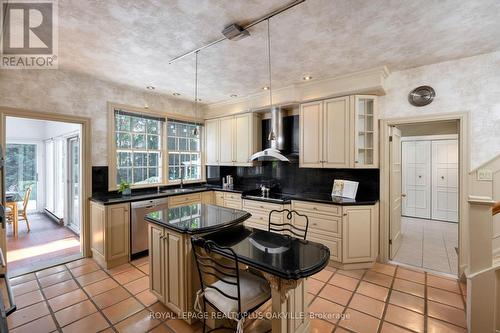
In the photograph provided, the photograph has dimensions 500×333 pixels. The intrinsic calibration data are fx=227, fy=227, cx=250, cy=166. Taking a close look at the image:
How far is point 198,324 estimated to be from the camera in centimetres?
208

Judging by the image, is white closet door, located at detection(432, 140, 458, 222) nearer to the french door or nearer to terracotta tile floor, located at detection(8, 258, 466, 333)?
terracotta tile floor, located at detection(8, 258, 466, 333)

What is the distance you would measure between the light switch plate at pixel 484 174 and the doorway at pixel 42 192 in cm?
538

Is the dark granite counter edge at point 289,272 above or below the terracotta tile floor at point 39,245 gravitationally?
above

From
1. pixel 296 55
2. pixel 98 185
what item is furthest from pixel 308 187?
pixel 98 185

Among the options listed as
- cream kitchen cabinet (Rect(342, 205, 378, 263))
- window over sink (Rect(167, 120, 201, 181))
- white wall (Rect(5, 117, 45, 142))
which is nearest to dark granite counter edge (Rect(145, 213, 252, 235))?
cream kitchen cabinet (Rect(342, 205, 378, 263))

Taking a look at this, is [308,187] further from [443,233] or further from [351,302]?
[443,233]

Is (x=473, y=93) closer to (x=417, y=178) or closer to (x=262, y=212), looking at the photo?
(x=262, y=212)

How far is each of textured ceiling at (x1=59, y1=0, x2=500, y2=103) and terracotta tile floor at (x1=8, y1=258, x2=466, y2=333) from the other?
9.05 feet

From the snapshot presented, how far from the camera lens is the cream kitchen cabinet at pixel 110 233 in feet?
10.4

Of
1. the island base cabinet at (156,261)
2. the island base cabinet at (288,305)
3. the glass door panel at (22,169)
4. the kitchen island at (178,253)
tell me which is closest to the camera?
the island base cabinet at (288,305)

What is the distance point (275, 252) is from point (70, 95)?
143 inches

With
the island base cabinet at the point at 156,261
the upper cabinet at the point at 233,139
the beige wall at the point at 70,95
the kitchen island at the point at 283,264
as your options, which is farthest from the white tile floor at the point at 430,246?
the beige wall at the point at 70,95

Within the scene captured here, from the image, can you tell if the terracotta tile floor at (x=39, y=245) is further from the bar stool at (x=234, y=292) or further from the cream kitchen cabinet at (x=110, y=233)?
the bar stool at (x=234, y=292)

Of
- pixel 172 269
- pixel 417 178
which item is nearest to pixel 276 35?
pixel 172 269
